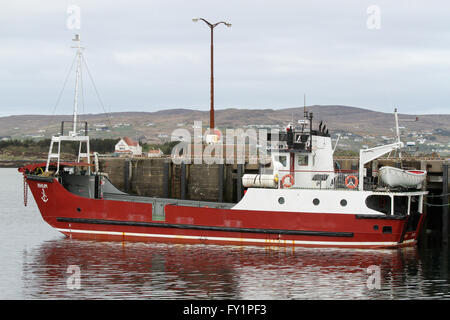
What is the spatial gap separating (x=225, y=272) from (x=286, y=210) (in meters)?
4.78

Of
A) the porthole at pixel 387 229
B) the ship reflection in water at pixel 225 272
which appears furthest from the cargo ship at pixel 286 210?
the ship reflection in water at pixel 225 272

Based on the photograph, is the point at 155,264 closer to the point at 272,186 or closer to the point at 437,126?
the point at 272,186

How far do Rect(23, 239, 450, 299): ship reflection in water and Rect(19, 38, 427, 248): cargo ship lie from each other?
566mm

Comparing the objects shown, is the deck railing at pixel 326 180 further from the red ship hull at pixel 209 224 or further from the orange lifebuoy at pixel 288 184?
the red ship hull at pixel 209 224

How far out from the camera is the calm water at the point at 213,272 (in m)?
17.6

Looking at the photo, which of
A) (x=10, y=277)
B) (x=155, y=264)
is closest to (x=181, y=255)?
(x=155, y=264)

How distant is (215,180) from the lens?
28.1 m

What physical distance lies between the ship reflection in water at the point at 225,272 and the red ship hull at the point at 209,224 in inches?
18.6

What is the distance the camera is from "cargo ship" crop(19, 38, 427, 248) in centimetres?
2311

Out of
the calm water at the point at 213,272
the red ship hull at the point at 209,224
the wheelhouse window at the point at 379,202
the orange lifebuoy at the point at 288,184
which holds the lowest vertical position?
the calm water at the point at 213,272

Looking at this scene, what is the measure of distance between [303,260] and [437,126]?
168 m

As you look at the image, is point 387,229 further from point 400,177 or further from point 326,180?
point 326,180

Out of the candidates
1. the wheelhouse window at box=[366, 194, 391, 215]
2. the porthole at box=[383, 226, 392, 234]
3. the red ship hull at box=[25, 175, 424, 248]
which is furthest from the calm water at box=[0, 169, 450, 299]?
the wheelhouse window at box=[366, 194, 391, 215]
